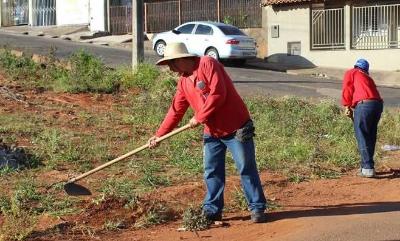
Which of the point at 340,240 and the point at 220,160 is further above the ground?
the point at 220,160

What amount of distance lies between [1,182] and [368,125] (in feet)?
14.7

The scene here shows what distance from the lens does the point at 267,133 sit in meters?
11.1

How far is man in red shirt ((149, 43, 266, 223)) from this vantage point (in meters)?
6.21

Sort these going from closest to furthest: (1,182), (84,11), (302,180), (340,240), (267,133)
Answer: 1. (340,240)
2. (1,182)
3. (302,180)
4. (267,133)
5. (84,11)

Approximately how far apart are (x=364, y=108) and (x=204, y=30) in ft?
54.9

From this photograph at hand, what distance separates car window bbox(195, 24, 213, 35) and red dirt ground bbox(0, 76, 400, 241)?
15863mm

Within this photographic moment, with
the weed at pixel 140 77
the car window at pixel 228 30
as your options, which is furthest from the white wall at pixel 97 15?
the weed at pixel 140 77

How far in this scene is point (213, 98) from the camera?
611cm

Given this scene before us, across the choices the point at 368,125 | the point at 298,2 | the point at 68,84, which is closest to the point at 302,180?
the point at 368,125

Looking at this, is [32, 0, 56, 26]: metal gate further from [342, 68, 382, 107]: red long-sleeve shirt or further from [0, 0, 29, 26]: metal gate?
[342, 68, 382, 107]: red long-sleeve shirt

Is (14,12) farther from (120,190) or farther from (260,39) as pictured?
(120,190)

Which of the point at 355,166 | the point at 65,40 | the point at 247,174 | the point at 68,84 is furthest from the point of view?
the point at 65,40

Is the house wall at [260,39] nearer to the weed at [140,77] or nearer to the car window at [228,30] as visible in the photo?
the car window at [228,30]

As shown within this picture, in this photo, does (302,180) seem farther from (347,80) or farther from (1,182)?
(1,182)
